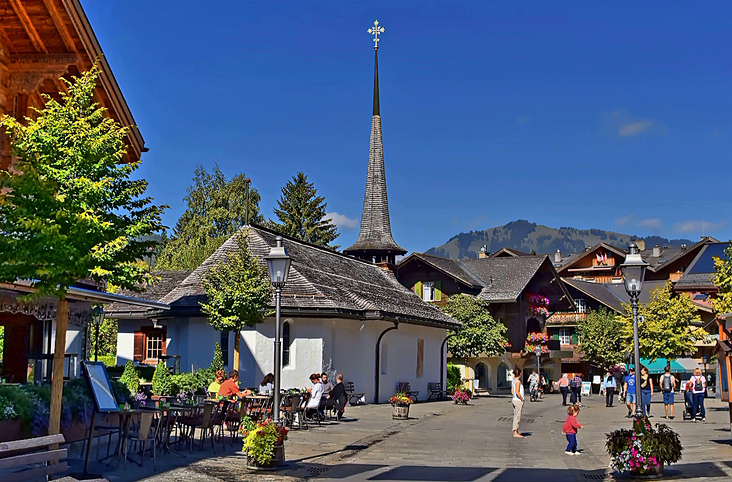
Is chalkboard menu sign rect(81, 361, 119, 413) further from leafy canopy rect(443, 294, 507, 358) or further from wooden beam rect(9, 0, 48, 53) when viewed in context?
leafy canopy rect(443, 294, 507, 358)

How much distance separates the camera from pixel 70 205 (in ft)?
36.9

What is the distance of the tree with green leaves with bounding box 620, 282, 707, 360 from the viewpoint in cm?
4612

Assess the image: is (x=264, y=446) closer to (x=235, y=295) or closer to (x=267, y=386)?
(x=267, y=386)

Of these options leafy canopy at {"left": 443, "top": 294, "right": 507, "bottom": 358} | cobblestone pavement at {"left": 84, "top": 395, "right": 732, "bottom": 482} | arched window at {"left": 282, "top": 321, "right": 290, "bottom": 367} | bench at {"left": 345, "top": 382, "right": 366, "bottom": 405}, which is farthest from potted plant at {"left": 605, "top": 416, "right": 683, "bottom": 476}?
leafy canopy at {"left": 443, "top": 294, "right": 507, "bottom": 358}

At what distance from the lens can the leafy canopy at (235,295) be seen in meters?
25.0

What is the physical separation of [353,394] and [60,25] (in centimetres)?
1791

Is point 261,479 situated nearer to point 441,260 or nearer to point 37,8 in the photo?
point 37,8

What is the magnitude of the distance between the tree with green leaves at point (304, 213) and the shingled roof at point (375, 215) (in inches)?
1075

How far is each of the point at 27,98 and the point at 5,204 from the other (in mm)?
5942

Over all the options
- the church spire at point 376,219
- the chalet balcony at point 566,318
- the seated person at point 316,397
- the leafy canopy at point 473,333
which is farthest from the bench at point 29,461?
the chalet balcony at point 566,318

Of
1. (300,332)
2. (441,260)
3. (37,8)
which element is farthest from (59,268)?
(441,260)

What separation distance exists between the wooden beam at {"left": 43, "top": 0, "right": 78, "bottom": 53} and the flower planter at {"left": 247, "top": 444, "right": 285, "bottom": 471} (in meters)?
8.47

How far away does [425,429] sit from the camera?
2273 centimetres

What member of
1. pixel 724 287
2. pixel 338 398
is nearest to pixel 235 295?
pixel 338 398
